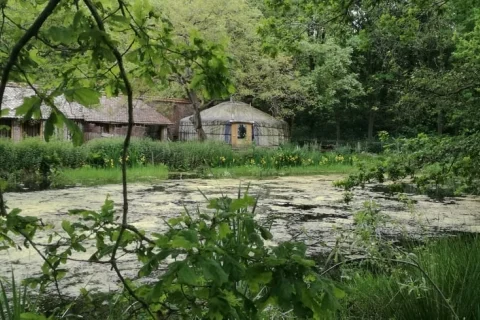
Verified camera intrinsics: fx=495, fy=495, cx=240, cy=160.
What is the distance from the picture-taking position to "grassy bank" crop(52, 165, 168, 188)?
9.88 metres

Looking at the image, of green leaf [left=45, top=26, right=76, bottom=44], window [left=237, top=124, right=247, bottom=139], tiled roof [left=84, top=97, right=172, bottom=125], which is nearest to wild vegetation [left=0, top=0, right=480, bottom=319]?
green leaf [left=45, top=26, right=76, bottom=44]

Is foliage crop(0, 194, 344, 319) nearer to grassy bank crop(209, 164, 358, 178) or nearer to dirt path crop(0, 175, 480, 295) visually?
dirt path crop(0, 175, 480, 295)

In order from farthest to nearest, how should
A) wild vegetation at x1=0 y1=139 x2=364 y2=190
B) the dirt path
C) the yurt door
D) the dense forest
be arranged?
1. the yurt door
2. wild vegetation at x1=0 y1=139 x2=364 y2=190
3. the dirt path
4. the dense forest

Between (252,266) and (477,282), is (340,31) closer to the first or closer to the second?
(477,282)

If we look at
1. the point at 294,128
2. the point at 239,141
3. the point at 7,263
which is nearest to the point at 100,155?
the point at 7,263

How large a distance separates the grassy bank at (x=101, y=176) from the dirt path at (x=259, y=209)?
2.26ft

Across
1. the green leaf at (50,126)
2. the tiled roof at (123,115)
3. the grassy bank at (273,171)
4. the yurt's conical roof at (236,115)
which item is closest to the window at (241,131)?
the yurt's conical roof at (236,115)

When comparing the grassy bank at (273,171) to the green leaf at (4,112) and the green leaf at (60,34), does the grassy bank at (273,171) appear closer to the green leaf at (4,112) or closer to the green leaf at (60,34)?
the green leaf at (4,112)

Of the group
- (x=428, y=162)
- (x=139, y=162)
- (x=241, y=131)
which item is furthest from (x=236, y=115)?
(x=428, y=162)

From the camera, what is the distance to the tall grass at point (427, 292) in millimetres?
2119

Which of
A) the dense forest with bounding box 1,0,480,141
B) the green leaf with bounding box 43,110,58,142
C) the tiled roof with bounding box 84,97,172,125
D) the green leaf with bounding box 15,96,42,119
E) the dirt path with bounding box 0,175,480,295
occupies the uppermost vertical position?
the tiled roof with bounding box 84,97,172,125

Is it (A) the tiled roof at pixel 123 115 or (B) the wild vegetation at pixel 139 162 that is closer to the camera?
(B) the wild vegetation at pixel 139 162

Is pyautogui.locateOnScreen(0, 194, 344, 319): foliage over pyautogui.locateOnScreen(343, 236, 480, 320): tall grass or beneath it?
over

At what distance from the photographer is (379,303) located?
2.50 metres
